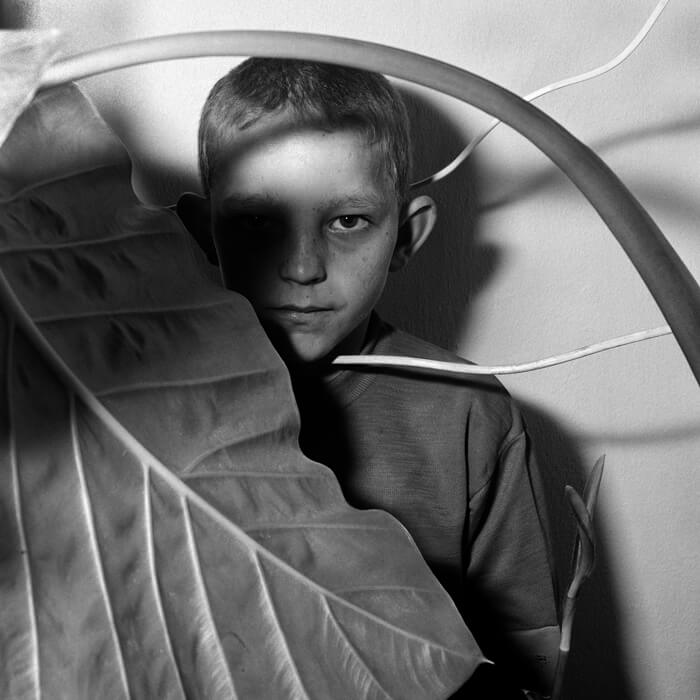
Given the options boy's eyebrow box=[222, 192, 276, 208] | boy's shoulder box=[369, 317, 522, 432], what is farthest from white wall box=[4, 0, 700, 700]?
boy's eyebrow box=[222, 192, 276, 208]

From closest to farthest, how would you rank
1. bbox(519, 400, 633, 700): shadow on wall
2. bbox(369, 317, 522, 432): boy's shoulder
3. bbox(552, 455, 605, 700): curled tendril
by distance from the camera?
bbox(552, 455, 605, 700): curled tendril → bbox(369, 317, 522, 432): boy's shoulder → bbox(519, 400, 633, 700): shadow on wall

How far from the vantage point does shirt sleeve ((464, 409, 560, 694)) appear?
0.75 meters

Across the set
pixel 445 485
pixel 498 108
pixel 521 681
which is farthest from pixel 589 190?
pixel 521 681

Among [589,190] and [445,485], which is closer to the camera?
[589,190]

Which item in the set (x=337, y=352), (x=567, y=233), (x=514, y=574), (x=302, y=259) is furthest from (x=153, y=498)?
(x=567, y=233)

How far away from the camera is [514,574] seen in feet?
2.48

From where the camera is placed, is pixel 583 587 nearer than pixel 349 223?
No

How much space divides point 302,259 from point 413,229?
0.14 meters

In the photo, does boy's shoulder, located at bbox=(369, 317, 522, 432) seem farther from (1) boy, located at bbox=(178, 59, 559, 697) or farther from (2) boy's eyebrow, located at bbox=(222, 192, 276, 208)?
(2) boy's eyebrow, located at bbox=(222, 192, 276, 208)

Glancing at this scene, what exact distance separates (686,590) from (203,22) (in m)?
0.80

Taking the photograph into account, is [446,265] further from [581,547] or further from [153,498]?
[153,498]

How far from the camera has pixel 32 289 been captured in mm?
370

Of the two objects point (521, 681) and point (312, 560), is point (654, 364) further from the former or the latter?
point (312, 560)

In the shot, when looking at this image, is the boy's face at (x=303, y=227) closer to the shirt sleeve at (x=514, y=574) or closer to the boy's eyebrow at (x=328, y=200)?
the boy's eyebrow at (x=328, y=200)
